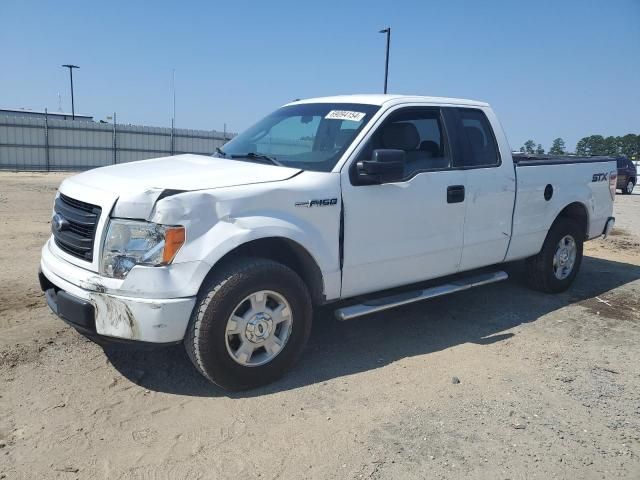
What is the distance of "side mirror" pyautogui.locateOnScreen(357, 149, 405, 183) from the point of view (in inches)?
Answer: 155

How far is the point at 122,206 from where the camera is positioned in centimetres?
324

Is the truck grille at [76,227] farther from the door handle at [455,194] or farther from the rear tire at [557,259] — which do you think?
the rear tire at [557,259]

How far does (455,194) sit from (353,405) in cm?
208

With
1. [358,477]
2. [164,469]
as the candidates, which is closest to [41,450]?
[164,469]

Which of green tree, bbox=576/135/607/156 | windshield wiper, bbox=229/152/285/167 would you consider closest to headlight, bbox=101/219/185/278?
windshield wiper, bbox=229/152/285/167

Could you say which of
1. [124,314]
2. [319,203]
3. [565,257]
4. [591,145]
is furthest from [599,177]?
[591,145]

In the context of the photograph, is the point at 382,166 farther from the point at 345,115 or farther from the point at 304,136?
the point at 304,136

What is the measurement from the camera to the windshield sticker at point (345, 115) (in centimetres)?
433

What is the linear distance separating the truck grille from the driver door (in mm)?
1696

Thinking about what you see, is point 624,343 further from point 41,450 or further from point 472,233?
point 41,450

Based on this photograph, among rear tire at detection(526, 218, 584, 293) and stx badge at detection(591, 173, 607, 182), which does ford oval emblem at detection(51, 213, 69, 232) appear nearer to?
rear tire at detection(526, 218, 584, 293)

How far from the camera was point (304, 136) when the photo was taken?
15.0 ft

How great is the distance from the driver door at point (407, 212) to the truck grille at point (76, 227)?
1696mm

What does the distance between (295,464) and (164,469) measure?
2.18 ft
